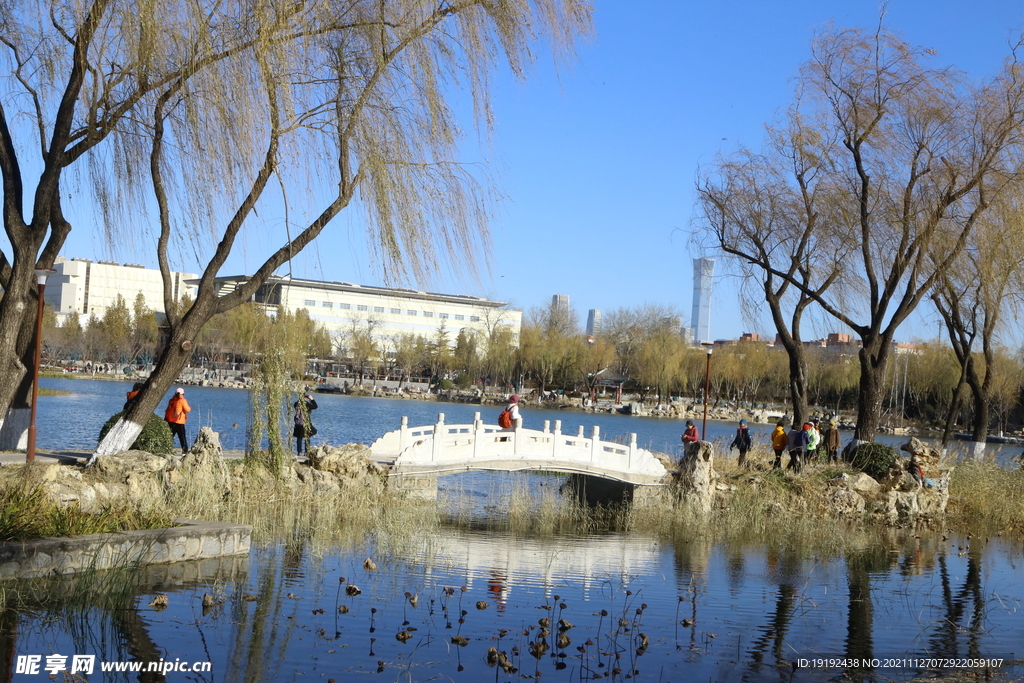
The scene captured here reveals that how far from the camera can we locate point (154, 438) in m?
15.7

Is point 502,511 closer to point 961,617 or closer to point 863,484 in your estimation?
point 863,484

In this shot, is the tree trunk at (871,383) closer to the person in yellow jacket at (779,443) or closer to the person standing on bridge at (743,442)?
the person in yellow jacket at (779,443)

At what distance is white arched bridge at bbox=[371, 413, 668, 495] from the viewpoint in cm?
1841

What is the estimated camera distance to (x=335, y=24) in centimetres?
1337

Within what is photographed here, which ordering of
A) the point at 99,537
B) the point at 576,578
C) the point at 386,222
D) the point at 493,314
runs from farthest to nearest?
the point at 493,314, the point at 386,222, the point at 576,578, the point at 99,537

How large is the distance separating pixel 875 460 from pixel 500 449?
27.8 feet

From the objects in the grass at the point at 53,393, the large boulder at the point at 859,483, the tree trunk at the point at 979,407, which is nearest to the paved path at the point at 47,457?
the large boulder at the point at 859,483

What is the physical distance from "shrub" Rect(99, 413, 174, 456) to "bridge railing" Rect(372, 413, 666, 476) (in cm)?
419

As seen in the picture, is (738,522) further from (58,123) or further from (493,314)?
(493,314)

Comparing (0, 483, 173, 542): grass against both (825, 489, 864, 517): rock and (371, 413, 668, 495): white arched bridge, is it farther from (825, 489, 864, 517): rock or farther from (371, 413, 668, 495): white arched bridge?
(825, 489, 864, 517): rock

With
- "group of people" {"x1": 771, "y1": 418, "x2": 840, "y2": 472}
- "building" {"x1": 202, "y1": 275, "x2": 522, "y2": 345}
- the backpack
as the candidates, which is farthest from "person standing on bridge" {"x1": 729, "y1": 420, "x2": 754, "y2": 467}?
"building" {"x1": 202, "y1": 275, "x2": 522, "y2": 345}

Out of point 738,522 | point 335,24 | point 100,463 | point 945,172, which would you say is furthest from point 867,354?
point 100,463

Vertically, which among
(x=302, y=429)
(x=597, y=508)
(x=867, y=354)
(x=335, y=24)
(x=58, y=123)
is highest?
(x=335, y=24)

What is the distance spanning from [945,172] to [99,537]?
63.9 ft
